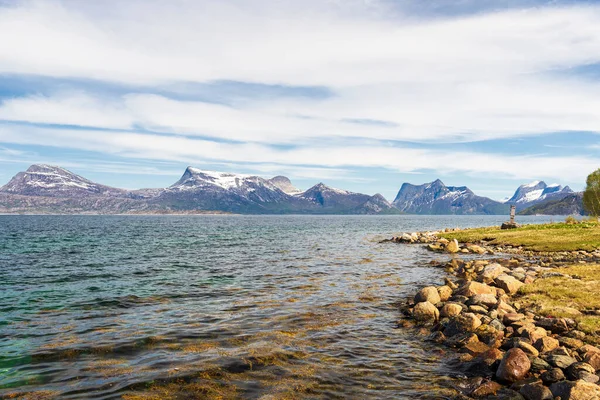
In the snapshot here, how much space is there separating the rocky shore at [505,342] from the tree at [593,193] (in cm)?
8403

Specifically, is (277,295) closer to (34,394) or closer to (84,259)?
(34,394)

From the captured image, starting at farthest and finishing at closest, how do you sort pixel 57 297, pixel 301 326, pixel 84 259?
pixel 84 259 < pixel 57 297 < pixel 301 326

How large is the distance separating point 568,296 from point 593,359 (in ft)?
30.9

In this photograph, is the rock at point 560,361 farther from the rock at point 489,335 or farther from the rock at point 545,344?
the rock at point 489,335

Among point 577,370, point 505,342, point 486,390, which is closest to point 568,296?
point 505,342

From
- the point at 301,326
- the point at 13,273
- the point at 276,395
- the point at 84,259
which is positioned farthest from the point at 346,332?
the point at 84,259

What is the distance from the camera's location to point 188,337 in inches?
664

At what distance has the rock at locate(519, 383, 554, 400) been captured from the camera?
34.0 feet

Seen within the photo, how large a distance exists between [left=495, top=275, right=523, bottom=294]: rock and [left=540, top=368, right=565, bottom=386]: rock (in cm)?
1248

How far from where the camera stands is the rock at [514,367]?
12.0 metres

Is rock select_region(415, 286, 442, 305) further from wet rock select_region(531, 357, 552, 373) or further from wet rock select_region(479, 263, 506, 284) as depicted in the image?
wet rock select_region(531, 357, 552, 373)

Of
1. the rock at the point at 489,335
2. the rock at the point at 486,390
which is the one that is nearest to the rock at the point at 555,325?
the rock at the point at 489,335

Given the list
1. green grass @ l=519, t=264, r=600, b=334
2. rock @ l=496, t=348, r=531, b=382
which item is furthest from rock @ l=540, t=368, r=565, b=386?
green grass @ l=519, t=264, r=600, b=334

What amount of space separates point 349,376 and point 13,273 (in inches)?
1394
